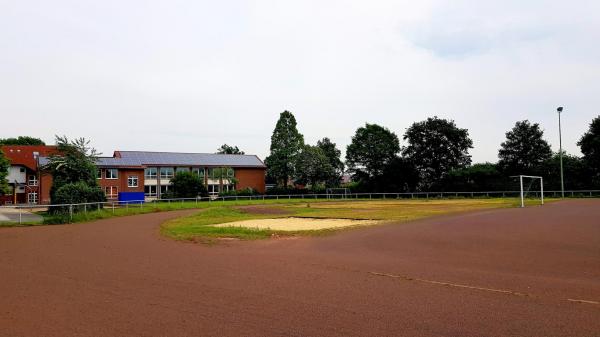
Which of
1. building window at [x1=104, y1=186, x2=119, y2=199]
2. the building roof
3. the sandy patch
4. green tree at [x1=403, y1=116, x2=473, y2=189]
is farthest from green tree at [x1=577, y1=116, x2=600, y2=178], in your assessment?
the building roof

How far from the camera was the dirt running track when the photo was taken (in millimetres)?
6230

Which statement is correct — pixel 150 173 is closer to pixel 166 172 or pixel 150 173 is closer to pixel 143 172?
pixel 166 172

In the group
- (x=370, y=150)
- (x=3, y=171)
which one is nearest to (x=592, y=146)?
(x=370, y=150)

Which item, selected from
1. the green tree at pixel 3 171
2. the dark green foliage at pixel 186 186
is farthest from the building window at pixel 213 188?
the green tree at pixel 3 171

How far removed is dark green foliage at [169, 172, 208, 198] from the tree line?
14011 mm

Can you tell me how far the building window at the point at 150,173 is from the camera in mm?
72750

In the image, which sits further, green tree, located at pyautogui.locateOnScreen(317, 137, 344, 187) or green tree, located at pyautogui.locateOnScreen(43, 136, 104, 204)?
green tree, located at pyautogui.locateOnScreen(317, 137, 344, 187)

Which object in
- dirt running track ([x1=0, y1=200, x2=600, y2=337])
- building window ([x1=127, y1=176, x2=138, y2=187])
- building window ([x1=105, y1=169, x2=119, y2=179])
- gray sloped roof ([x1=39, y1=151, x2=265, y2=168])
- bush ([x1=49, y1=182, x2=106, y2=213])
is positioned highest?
gray sloped roof ([x1=39, y1=151, x2=265, y2=168])

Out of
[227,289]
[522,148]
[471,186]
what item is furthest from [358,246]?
[522,148]

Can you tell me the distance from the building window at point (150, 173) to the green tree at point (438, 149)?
40570 mm

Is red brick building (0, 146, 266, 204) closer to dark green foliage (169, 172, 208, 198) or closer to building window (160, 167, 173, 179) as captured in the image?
building window (160, 167, 173, 179)

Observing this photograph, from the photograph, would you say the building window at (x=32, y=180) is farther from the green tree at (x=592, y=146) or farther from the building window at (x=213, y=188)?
the green tree at (x=592, y=146)

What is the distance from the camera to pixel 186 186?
59.1m

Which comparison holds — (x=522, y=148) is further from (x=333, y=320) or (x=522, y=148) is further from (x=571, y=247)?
(x=333, y=320)
